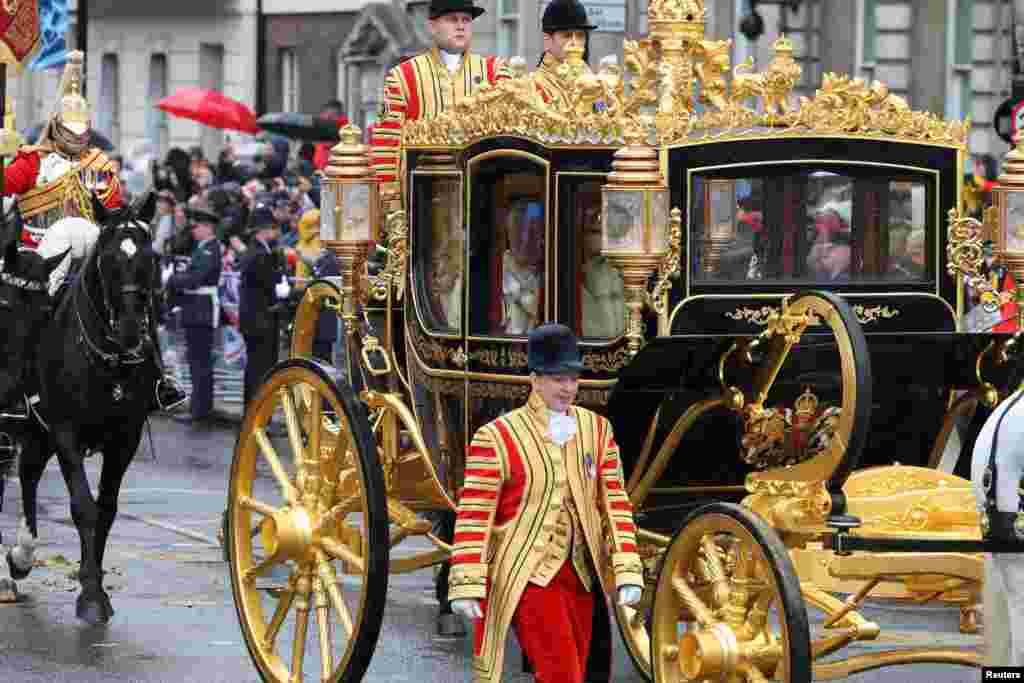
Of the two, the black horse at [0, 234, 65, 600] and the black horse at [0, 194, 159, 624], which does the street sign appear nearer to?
the black horse at [0, 234, 65, 600]

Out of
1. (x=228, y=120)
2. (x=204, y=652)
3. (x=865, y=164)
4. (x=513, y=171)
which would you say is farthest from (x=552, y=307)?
(x=228, y=120)

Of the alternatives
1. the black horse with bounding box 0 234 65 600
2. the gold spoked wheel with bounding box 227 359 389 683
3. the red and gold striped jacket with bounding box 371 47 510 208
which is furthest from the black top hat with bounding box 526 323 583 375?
the black horse with bounding box 0 234 65 600

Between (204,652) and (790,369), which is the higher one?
(790,369)

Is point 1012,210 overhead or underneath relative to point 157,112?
underneath

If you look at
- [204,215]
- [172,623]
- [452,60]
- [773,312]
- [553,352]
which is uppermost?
[452,60]

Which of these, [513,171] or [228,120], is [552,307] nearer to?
[513,171]

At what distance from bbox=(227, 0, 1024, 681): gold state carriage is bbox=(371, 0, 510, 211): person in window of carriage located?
0.31 metres

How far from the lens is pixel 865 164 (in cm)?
1057

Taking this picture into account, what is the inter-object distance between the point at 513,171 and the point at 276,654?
2310mm

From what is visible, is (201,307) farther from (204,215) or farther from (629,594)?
(629,594)

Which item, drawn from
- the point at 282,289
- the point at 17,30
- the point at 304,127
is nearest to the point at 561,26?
the point at 17,30

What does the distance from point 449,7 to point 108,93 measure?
39858 mm

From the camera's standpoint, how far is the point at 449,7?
12.3 metres

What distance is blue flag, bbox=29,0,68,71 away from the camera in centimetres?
2923
